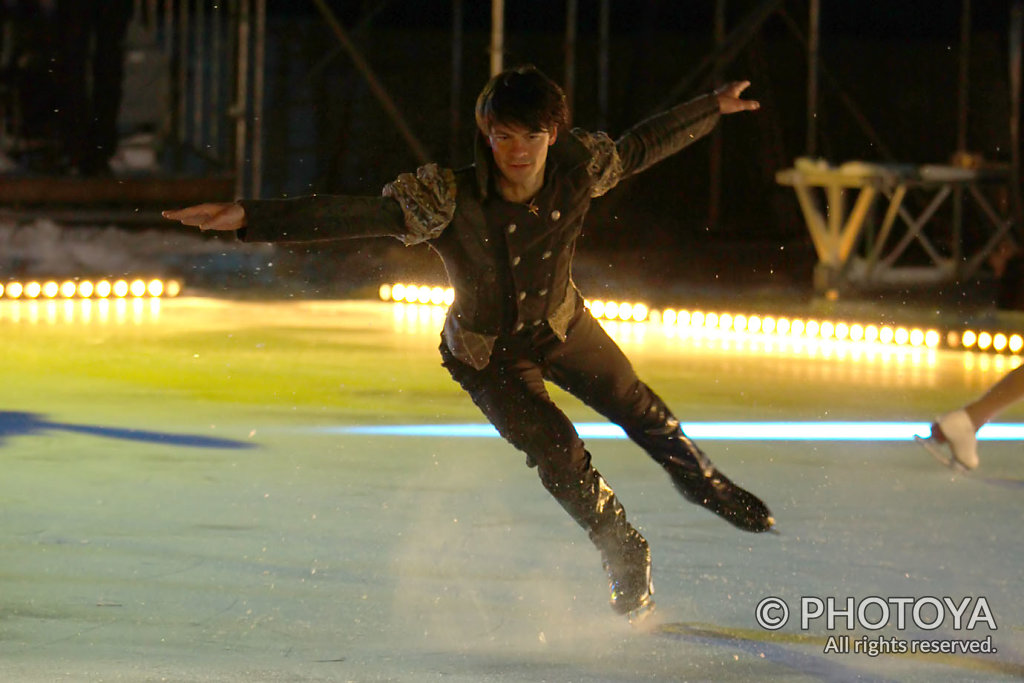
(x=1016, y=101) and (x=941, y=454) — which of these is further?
(x=1016, y=101)

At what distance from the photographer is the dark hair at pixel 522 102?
351 centimetres

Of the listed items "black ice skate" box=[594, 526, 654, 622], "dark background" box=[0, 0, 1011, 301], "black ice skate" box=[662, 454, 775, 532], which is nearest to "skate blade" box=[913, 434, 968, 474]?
"black ice skate" box=[662, 454, 775, 532]

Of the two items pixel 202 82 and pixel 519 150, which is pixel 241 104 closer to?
pixel 202 82

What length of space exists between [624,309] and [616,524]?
6350 mm

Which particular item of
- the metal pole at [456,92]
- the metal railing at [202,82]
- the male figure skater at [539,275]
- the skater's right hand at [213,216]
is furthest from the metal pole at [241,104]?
the skater's right hand at [213,216]

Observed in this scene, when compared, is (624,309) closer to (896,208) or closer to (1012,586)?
(896,208)

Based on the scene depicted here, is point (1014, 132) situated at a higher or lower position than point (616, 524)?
higher

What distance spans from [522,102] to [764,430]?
10.1 ft

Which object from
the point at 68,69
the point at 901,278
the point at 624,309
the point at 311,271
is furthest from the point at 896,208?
the point at 68,69

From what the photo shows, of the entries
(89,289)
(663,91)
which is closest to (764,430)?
(89,289)

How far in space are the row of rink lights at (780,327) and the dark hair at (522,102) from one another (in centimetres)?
472

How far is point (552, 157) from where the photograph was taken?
3732 mm

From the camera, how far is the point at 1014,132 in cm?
1138

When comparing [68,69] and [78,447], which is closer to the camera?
[78,447]
